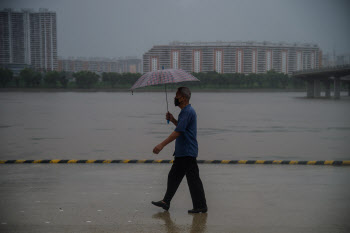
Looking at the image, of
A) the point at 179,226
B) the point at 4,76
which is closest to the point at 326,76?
the point at 179,226

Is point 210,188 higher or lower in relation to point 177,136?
lower

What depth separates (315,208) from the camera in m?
6.16

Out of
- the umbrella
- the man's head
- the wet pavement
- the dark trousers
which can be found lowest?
the wet pavement

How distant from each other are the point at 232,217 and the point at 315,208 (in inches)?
51.0

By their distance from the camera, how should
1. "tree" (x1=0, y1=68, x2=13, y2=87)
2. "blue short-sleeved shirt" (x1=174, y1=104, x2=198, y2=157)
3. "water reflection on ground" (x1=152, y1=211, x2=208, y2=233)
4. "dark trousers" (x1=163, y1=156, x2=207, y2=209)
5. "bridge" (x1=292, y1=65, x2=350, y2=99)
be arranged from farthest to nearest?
"tree" (x1=0, y1=68, x2=13, y2=87) < "bridge" (x1=292, y1=65, x2=350, y2=99) < "dark trousers" (x1=163, y1=156, x2=207, y2=209) < "blue short-sleeved shirt" (x1=174, y1=104, x2=198, y2=157) < "water reflection on ground" (x1=152, y1=211, x2=208, y2=233)

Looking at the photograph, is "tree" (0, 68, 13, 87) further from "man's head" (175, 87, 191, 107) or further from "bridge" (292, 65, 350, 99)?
"man's head" (175, 87, 191, 107)

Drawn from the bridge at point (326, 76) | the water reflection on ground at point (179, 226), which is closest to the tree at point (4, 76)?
the bridge at point (326, 76)

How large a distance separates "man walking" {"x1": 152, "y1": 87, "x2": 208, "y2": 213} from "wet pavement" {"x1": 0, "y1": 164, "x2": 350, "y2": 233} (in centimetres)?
23

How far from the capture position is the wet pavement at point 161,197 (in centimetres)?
543

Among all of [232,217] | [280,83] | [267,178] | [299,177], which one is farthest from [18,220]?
[280,83]

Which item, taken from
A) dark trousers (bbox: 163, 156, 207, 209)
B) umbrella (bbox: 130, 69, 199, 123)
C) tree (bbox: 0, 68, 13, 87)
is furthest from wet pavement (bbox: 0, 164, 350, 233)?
tree (bbox: 0, 68, 13, 87)

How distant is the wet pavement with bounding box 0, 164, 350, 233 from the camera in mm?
5430

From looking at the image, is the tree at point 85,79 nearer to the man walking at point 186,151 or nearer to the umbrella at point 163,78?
the umbrella at point 163,78

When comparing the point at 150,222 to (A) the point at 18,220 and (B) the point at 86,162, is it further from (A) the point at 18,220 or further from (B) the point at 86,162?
(B) the point at 86,162
